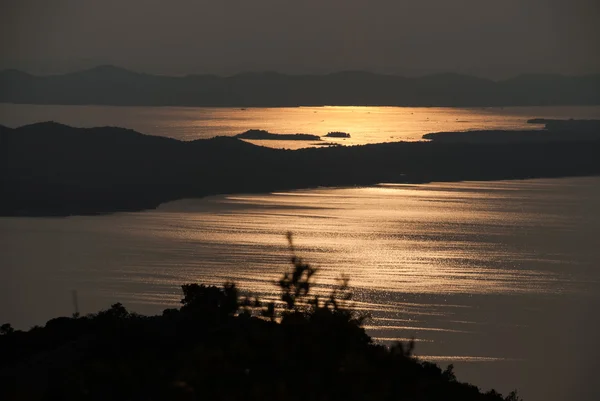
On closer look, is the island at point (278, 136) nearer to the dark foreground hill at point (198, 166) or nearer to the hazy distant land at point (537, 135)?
Answer: the hazy distant land at point (537, 135)

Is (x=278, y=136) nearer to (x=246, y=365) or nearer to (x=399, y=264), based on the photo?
(x=399, y=264)

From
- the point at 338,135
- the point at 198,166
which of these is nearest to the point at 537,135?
the point at 338,135

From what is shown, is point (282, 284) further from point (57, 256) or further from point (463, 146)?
point (463, 146)

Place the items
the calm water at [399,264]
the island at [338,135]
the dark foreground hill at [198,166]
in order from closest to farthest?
the calm water at [399,264]
the dark foreground hill at [198,166]
the island at [338,135]

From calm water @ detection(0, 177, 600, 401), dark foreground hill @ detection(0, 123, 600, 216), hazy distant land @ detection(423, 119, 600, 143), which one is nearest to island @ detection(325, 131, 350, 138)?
hazy distant land @ detection(423, 119, 600, 143)

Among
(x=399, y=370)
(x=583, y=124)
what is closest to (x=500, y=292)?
(x=399, y=370)

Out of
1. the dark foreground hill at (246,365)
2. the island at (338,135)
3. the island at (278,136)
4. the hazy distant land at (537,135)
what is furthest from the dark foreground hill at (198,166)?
the dark foreground hill at (246,365)
